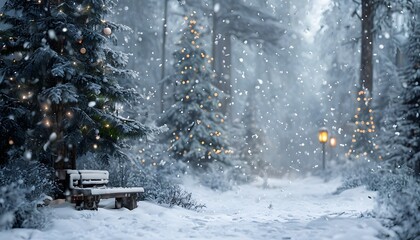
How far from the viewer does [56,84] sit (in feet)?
32.4

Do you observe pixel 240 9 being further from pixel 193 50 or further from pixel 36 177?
pixel 36 177

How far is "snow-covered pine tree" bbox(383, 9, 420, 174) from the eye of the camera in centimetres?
1609

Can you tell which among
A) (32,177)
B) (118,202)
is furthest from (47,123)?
(118,202)

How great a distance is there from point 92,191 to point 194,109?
38.7 ft

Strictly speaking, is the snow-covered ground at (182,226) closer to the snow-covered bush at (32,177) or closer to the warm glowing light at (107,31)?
the snow-covered bush at (32,177)

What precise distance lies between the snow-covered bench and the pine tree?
92cm

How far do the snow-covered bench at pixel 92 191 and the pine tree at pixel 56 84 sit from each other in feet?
Answer: 3.00

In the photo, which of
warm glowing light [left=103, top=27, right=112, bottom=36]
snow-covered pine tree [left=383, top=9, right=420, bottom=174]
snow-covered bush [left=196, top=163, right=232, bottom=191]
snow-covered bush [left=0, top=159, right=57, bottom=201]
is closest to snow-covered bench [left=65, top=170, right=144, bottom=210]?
snow-covered bush [left=0, top=159, right=57, bottom=201]

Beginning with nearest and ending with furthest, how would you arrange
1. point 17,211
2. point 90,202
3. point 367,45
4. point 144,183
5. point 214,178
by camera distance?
point 17,211
point 90,202
point 144,183
point 214,178
point 367,45

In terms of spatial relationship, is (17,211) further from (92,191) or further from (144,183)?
(144,183)

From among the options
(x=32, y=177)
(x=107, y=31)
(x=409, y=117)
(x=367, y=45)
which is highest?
(x=367, y=45)

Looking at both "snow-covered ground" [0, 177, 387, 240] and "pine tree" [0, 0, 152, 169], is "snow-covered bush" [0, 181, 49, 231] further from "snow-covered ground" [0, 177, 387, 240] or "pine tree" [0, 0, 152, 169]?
"pine tree" [0, 0, 152, 169]

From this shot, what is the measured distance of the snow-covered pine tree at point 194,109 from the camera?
19797mm

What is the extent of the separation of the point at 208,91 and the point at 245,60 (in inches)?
1122
